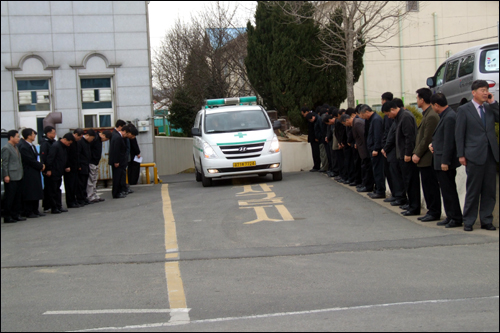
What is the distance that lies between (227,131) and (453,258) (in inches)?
354

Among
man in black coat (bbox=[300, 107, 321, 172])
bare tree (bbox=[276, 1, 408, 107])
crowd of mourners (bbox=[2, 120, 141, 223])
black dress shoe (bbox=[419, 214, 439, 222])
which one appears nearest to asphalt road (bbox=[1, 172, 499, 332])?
black dress shoe (bbox=[419, 214, 439, 222])

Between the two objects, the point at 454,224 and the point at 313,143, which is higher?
the point at 313,143

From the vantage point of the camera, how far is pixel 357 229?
8.34m

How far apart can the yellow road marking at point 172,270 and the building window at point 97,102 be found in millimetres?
7362

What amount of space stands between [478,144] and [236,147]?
328 inches

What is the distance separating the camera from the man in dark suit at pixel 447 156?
711cm

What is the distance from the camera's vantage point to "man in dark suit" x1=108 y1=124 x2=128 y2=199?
13281 mm

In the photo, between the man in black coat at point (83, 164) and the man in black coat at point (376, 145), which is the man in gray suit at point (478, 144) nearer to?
the man in black coat at point (376, 145)

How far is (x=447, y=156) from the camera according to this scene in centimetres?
720

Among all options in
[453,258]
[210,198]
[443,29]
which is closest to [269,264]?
[453,258]

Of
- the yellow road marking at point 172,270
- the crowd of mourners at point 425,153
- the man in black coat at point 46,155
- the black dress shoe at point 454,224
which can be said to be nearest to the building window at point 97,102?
the man in black coat at point 46,155

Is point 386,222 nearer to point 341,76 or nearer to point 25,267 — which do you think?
point 25,267

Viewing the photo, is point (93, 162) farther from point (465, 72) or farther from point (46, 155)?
point (465, 72)

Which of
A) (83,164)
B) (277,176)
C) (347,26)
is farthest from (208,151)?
(347,26)
